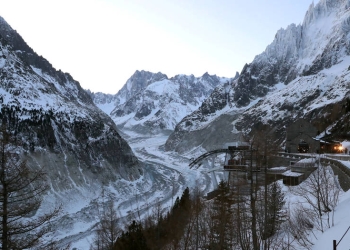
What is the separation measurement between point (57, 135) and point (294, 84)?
117663 mm

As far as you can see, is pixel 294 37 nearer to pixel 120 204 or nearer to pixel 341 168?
pixel 120 204

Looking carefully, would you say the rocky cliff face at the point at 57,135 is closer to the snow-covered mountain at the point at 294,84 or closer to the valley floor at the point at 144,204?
the valley floor at the point at 144,204

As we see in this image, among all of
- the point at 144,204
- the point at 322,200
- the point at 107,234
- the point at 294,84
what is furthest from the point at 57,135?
the point at 294,84

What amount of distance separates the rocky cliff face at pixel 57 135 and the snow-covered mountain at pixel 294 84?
191ft

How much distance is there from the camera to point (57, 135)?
263 feet

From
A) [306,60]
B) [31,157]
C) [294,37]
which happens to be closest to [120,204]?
[31,157]

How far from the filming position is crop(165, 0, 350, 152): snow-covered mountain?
4715 inches

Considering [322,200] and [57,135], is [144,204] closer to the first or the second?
[57,135]

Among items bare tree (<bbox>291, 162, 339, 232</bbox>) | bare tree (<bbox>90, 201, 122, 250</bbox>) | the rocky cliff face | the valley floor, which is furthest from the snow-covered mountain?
bare tree (<bbox>291, 162, 339, 232</bbox>)

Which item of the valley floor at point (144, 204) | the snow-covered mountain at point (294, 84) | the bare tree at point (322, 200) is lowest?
the valley floor at point (144, 204)

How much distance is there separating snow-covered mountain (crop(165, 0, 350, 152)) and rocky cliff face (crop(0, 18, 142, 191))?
5818 centimetres

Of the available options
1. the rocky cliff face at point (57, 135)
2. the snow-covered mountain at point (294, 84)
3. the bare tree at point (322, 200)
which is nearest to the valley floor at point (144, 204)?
the bare tree at point (322, 200)

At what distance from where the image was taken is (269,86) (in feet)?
609

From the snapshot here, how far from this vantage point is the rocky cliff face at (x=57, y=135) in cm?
7169
